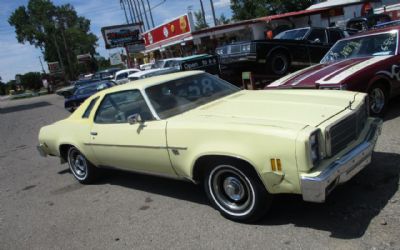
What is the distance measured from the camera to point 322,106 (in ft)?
13.1

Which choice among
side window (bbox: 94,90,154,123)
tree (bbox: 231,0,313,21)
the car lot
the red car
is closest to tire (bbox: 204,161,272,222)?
the car lot

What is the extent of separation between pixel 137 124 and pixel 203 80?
112 centimetres

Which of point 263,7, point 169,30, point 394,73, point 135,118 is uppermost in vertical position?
point 263,7

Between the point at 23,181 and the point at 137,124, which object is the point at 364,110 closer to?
the point at 137,124

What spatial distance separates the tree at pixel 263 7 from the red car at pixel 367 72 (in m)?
49.0

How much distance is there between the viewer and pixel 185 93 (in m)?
4.93

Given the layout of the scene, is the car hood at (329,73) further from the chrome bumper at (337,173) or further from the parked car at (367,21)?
the parked car at (367,21)

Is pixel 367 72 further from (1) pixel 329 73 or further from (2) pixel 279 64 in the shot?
(2) pixel 279 64

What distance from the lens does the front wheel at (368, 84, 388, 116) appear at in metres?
6.59

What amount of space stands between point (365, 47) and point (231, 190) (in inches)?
190

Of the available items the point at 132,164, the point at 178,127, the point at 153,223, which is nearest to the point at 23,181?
the point at 132,164

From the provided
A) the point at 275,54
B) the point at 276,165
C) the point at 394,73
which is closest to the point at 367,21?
the point at 275,54

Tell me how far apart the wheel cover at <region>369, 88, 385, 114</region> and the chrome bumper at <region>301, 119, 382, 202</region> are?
2726 millimetres

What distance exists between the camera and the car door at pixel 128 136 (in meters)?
4.44
